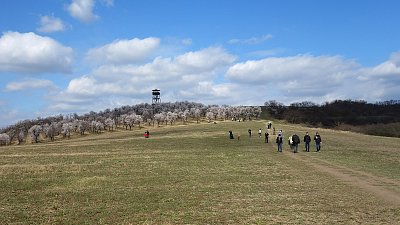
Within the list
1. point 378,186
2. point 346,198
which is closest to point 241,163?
point 378,186

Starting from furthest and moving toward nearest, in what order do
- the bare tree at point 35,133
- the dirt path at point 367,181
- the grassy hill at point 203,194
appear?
the bare tree at point 35,133
the dirt path at point 367,181
the grassy hill at point 203,194

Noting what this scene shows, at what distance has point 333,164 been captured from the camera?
110ft

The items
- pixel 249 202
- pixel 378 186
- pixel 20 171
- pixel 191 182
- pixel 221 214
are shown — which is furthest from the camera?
pixel 20 171

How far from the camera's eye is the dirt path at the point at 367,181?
61.3ft

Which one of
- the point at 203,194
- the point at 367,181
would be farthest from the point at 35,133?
the point at 367,181

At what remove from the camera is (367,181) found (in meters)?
23.4

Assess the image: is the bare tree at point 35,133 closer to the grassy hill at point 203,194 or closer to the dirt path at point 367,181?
the grassy hill at point 203,194

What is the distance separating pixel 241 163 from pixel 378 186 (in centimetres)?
1476

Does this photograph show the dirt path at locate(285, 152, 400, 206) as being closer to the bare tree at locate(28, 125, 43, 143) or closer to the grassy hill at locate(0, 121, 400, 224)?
the grassy hill at locate(0, 121, 400, 224)

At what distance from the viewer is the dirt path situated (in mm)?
18672

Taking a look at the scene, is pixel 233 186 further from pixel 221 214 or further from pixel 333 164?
pixel 333 164

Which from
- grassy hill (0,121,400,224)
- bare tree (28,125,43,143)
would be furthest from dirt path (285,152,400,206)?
bare tree (28,125,43,143)

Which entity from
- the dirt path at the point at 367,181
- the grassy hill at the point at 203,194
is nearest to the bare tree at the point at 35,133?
the grassy hill at the point at 203,194

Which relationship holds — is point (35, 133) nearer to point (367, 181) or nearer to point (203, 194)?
point (203, 194)
